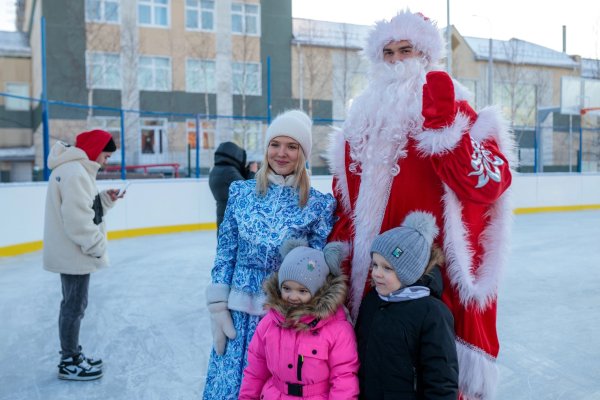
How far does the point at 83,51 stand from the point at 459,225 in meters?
18.6

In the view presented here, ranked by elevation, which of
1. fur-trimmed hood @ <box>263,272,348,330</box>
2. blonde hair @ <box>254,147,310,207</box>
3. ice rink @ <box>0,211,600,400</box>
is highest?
blonde hair @ <box>254,147,310,207</box>

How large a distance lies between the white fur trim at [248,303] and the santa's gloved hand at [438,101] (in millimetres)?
765

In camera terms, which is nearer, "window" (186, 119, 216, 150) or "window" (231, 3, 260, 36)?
"window" (186, 119, 216, 150)

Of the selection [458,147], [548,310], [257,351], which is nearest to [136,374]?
[257,351]

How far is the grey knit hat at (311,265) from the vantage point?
5.24 ft

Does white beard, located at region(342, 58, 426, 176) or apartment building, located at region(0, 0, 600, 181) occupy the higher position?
apartment building, located at region(0, 0, 600, 181)

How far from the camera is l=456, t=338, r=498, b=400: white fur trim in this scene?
1549mm

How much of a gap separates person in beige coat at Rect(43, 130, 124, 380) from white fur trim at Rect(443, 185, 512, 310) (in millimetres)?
2081

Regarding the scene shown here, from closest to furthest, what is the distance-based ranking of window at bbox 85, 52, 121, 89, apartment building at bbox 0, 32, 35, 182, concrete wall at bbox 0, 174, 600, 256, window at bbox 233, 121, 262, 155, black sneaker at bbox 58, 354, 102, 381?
black sneaker at bbox 58, 354, 102, 381
concrete wall at bbox 0, 174, 600, 256
apartment building at bbox 0, 32, 35, 182
window at bbox 233, 121, 262, 155
window at bbox 85, 52, 121, 89

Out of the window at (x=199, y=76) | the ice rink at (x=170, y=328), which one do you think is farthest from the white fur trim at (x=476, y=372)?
the window at (x=199, y=76)

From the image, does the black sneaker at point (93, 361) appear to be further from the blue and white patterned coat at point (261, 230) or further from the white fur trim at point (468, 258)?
the white fur trim at point (468, 258)

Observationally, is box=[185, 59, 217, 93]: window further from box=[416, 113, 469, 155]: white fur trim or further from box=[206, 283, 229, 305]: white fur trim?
box=[416, 113, 469, 155]: white fur trim

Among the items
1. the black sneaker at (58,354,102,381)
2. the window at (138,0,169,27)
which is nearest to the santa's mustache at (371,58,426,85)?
the black sneaker at (58,354,102,381)

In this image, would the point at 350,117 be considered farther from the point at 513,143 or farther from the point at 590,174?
the point at 590,174
